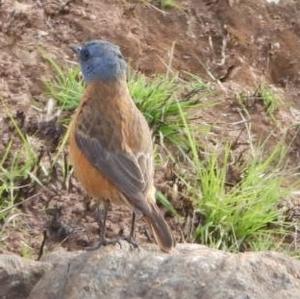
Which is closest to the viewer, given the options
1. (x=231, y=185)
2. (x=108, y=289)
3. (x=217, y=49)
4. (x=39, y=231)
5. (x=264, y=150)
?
(x=108, y=289)

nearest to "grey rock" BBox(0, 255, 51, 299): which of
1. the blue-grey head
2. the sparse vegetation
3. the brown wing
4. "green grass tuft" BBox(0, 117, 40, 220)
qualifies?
the brown wing

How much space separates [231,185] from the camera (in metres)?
7.96

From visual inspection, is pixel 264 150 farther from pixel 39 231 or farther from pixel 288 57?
pixel 39 231

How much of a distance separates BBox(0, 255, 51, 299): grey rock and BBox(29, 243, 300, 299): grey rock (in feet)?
0.23

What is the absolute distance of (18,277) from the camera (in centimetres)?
594

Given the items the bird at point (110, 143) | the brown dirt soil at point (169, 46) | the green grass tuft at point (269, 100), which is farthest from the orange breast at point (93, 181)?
the green grass tuft at point (269, 100)

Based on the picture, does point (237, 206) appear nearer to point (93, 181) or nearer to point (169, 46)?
point (93, 181)

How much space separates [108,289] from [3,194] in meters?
1.96

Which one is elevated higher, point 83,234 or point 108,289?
point 108,289

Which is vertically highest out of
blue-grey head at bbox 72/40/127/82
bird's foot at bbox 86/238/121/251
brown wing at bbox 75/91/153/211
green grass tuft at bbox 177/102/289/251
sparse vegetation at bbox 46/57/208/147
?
blue-grey head at bbox 72/40/127/82

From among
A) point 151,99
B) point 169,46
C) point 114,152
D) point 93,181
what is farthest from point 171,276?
point 169,46

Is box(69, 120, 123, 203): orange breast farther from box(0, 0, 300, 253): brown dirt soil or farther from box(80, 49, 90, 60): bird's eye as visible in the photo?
box(0, 0, 300, 253): brown dirt soil

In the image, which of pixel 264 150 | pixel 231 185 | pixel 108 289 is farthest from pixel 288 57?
pixel 108 289

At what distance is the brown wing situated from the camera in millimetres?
6645
